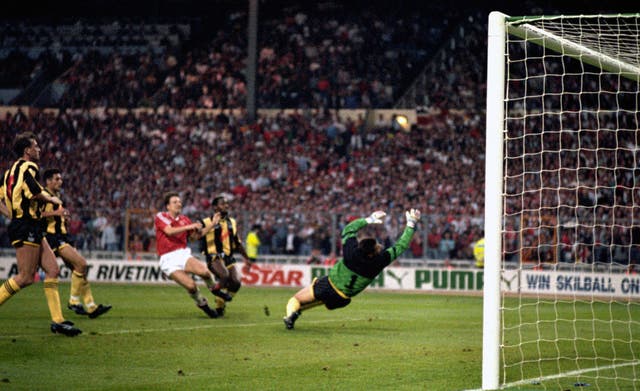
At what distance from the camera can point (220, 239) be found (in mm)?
17766

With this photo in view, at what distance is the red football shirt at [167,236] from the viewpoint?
15.8 m

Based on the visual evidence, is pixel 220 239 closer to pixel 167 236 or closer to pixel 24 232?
pixel 167 236

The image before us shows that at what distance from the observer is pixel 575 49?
Result: 10.9 metres

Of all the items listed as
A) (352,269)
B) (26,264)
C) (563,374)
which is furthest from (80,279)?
(563,374)

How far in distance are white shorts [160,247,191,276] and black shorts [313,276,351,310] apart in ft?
8.97

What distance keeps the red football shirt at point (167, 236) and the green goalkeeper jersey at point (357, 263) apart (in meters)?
3.09

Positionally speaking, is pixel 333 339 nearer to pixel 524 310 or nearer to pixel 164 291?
pixel 524 310

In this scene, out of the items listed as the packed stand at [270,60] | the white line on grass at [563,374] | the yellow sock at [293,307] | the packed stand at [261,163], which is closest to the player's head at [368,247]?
the yellow sock at [293,307]

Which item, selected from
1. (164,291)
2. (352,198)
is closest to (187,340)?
(164,291)

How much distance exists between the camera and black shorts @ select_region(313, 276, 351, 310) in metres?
14.0

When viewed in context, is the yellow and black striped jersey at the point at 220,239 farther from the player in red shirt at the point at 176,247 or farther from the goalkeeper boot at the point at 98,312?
the goalkeeper boot at the point at 98,312

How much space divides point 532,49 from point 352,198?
9347 mm

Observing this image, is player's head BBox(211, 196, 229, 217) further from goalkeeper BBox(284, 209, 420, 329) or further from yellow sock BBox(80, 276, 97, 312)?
goalkeeper BBox(284, 209, 420, 329)

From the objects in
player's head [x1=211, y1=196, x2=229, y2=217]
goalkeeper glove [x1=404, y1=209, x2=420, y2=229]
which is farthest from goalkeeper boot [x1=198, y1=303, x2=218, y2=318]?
goalkeeper glove [x1=404, y1=209, x2=420, y2=229]
